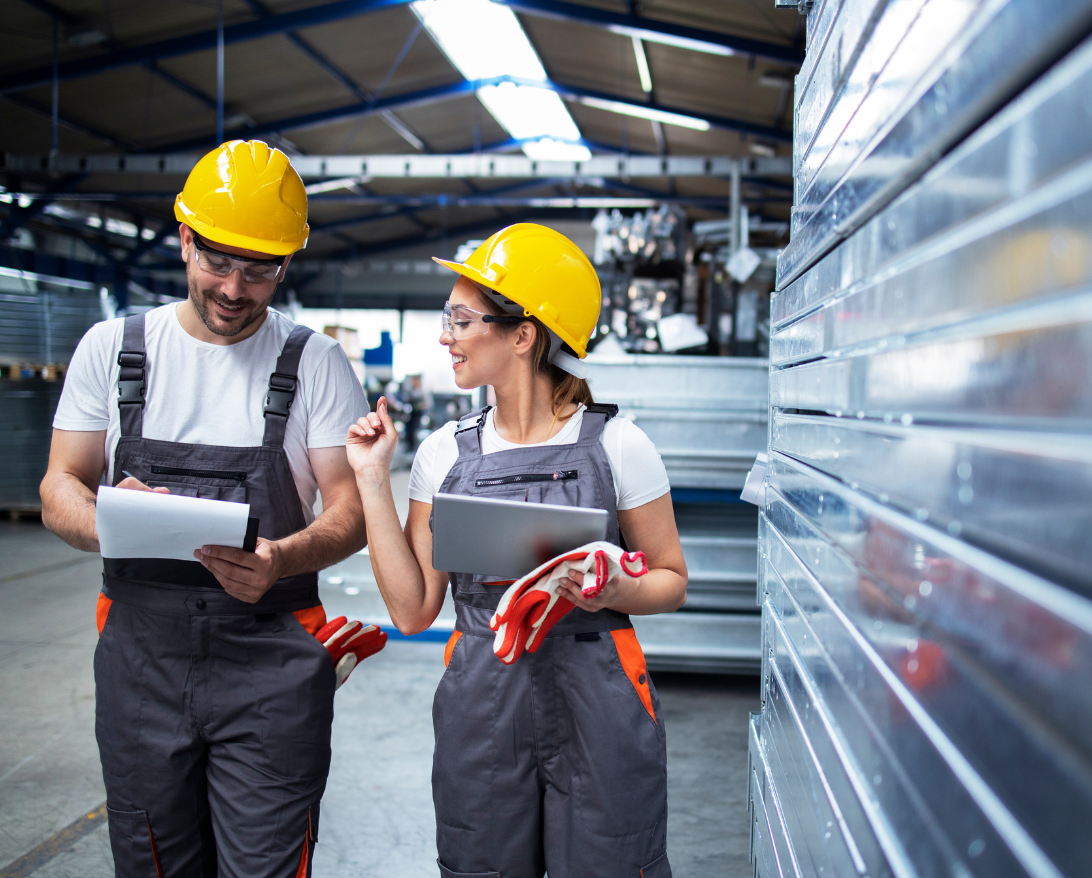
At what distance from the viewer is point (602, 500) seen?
149 cm

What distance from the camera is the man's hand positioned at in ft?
4.85

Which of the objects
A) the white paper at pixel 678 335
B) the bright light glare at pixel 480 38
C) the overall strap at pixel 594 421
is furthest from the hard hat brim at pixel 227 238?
the bright light glare at pixel 480 38

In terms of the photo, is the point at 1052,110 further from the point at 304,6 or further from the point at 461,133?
the point at 461,133

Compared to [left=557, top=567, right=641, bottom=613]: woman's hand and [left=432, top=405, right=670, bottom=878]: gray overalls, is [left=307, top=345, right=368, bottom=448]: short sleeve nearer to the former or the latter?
[left=432, top=405, right=670, bottom=878]: gray overalls

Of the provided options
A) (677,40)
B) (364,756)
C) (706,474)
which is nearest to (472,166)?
(677,40)

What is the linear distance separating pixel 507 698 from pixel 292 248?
1029mm

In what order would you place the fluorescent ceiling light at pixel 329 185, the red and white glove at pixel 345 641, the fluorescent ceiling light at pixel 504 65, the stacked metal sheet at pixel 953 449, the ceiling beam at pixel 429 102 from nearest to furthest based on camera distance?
1. the stacked metal sheet at pixel 953 449
2. the red and white glove at pixel 345 641
3. the fluorescent ceiling light at pixel 504 65
4. the ceiling beam at pixel 429 102
5. the fluorescent ceiling light at pixel 329 185

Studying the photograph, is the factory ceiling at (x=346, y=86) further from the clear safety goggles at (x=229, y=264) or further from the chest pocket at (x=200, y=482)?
the chest pocket at (x=200, y=482)

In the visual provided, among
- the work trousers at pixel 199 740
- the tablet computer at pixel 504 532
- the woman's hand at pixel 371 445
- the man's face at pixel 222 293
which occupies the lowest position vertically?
the work trousers at pixel 199 740

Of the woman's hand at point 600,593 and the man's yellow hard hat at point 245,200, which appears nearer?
the woman's hand at point 600,593

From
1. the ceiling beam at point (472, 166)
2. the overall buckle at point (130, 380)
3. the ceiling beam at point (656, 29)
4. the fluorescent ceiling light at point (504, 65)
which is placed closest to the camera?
the overall buckle at point (130, 380)

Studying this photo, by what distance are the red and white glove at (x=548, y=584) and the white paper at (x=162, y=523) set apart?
466mm

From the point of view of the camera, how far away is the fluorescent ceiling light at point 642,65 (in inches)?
333

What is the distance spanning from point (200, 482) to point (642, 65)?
8781 mm
